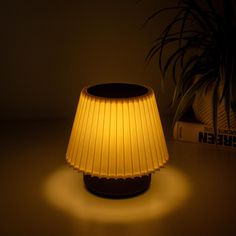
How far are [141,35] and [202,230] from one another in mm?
706

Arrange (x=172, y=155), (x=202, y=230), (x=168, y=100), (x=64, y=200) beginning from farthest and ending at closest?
1. (x=168, y=100)
2. (x=172, y=155)
3. (x=64, y=200)
4. (x=202, y=230)

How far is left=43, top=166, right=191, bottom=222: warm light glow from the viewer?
0.93 meters

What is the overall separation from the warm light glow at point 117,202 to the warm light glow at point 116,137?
0.07 m

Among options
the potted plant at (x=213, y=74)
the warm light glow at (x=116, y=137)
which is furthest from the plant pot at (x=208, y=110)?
the warm light glow at (x=116, y=137)

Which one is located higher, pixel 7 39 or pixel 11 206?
pixel 7 39

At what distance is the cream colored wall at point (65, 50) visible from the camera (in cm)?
136

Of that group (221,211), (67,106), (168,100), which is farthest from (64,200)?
(168,100)

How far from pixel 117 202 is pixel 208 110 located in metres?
0.41

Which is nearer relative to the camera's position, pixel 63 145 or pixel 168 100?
pixel 63 145

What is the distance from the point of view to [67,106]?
57.7 inches

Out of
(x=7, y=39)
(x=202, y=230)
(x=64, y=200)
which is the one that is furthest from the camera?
(x=7, y=39)

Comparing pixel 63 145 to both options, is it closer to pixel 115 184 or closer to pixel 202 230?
pixel 115 184

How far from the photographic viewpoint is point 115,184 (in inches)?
38.1

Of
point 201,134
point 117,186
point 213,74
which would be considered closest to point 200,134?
point 201,134
